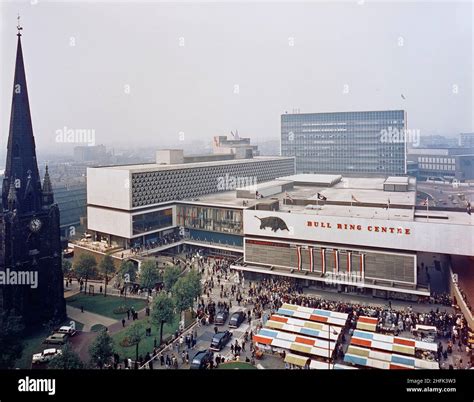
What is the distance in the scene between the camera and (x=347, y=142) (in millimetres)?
63344

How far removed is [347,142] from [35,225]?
177 feet

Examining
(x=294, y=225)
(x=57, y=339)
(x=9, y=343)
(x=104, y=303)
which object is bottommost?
(x=104, y=303)

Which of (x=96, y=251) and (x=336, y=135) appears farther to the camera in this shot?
(x=336, y=135)

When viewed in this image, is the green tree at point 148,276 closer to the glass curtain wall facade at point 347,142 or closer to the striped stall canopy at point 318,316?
the striped stall canopy at point 318,316

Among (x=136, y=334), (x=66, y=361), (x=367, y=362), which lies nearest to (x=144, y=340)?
(x=136, y=334)

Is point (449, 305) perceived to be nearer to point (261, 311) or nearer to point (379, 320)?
point (379, 320)

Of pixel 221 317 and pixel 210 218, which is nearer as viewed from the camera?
pixel 221 317

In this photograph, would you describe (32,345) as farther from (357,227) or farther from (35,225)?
(357,227)

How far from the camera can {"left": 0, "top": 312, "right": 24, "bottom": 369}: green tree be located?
12230mm

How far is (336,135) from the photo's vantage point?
64.2 meters

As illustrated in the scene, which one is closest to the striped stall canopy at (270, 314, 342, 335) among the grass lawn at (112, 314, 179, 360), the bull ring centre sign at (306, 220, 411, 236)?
the grass lawn at (112, 314, 179, 360)
